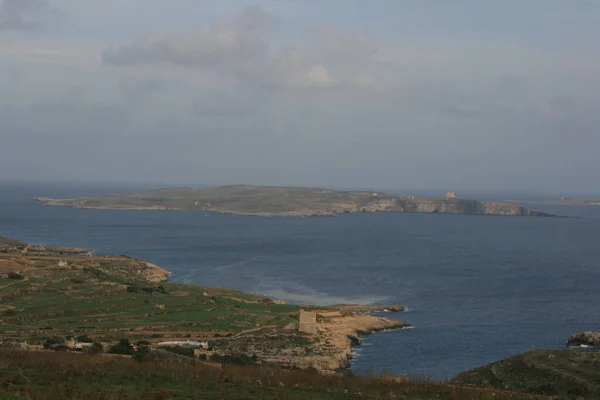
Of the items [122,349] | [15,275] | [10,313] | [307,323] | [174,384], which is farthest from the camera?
[15,275]

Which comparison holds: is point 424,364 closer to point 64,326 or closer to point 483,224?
point 64,326

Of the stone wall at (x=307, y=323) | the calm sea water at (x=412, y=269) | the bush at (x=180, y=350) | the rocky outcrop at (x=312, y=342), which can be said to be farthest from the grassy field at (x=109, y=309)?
the calm sea water at (x=412, y=269)

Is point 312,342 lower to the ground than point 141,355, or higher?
lower

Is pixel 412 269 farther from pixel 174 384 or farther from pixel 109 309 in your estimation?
pixel 174 384

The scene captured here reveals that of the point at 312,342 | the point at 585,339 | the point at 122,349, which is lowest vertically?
the point at 585,339

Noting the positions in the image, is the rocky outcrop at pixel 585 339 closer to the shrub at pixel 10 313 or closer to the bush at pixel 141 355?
the bush at pixel 141 355

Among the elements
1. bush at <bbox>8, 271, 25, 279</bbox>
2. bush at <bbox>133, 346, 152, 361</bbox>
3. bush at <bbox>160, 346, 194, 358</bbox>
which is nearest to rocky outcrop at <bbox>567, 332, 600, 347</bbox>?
bush at <bbox>160, 346, 194, 358</bbox>

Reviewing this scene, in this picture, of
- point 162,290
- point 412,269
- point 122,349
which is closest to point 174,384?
point 122,349

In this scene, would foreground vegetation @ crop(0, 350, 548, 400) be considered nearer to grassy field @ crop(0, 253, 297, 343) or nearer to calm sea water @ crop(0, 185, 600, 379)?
calm sea water @ crop(0, 185, 600, 379)
